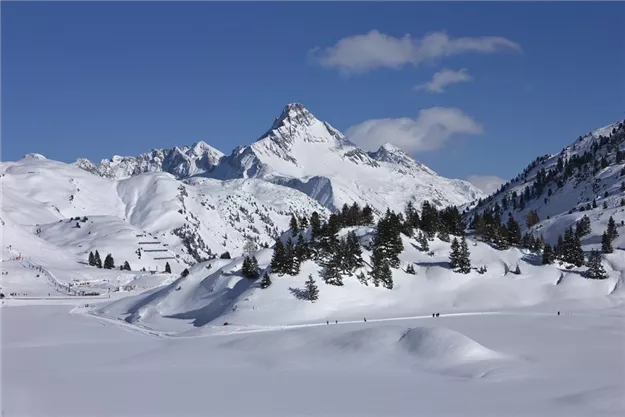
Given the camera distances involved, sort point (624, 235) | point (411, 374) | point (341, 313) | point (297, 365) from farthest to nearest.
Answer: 1. point (624, 235)
2. point (341, 313)
3. point (297, 365)
4. point (411, 374)

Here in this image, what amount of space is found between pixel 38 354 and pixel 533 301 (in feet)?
233

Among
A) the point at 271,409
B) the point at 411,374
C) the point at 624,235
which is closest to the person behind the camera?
the point at 271,409

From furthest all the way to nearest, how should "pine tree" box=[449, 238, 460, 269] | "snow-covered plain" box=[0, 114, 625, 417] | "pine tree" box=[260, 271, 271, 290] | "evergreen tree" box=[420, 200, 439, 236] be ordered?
"evergreen tree" box=[420, 200, 439, 236] < "pine tree" box=[449, 238, 460, 269] < "pine tree" box=[260, 271, 271, 290] < "snow-covered plain" box=[0, 114, 625, 417]

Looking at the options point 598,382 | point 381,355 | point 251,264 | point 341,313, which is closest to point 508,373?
point 598,382

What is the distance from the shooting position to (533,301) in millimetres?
86812

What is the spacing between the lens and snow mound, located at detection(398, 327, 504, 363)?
45812mm

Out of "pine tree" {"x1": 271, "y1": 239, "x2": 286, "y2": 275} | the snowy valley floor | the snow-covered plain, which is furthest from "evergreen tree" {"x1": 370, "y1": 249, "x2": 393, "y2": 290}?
the snowy valley floor

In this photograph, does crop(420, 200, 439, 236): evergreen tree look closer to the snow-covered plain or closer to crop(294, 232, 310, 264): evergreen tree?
the snow-covered plain

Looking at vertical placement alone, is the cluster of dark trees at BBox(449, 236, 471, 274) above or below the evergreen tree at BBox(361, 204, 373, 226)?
below

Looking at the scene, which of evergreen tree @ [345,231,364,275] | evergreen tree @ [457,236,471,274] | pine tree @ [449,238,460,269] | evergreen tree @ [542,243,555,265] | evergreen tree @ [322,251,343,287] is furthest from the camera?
evergreen tree @ [542,243,555,265]

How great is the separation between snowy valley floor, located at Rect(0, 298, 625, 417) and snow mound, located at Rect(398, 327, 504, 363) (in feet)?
0.33

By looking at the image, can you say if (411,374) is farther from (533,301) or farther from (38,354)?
(533,301)

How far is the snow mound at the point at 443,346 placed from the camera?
150ft

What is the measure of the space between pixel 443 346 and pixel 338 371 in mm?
Answer: 10011
